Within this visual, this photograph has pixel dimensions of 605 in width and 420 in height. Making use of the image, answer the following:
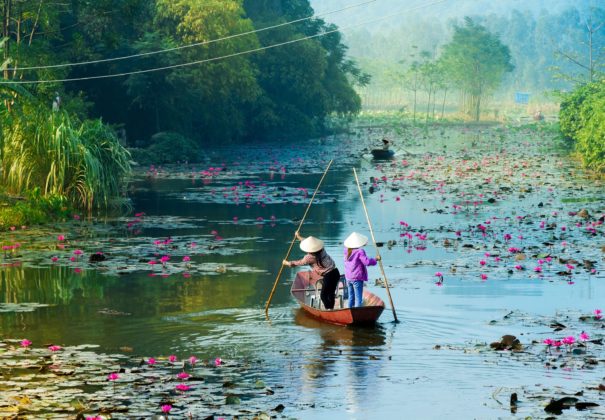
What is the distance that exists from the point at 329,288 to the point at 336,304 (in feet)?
2.69

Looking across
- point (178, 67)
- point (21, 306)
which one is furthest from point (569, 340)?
point (178, 67)

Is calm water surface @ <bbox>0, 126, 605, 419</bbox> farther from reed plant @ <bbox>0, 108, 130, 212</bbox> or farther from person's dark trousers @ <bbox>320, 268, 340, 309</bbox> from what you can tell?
reed plant @ <bbox>0, 108, 130, 212</bbox>

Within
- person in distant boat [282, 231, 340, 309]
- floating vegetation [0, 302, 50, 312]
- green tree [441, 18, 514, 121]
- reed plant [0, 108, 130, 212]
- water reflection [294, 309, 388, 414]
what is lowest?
water reflection [294, 309, 388, 414]

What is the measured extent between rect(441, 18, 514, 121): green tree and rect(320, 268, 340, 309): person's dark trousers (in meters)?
136

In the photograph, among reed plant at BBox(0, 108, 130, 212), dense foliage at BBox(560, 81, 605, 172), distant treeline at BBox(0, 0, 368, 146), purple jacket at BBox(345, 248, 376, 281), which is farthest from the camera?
distant treeline at BBox(0, 0, 368, 146)

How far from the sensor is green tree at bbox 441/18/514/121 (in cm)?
15488

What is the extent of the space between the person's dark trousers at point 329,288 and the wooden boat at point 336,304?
0.51 ft

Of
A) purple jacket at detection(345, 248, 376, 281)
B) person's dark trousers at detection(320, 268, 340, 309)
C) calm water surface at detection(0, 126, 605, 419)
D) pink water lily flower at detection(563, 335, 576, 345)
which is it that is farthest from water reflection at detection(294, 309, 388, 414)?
pink water lily flower at detection(563, 335, 576, 345)

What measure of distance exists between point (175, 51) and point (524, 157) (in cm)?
2105

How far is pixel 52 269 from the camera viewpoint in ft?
76.1

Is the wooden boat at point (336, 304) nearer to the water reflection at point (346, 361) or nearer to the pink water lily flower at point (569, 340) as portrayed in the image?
the water reflection at point (346, 361)

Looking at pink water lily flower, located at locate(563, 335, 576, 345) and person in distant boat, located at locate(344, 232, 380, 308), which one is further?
person in distant boat, located at locate(344, 232, 380, 308)

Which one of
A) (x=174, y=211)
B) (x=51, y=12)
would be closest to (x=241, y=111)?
(x=51, y=12)

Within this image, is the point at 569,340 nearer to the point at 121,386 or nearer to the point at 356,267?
the point at 356,267
